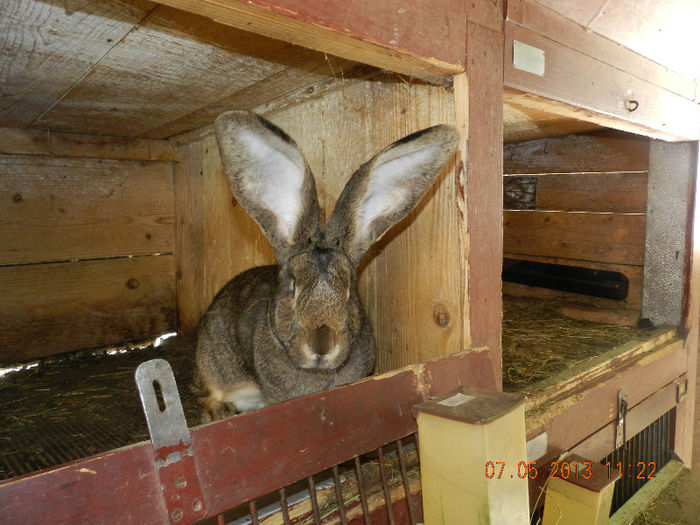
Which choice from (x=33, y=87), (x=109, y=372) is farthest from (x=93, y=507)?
(x=109, y=372)

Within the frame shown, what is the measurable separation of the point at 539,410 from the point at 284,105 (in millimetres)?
2182

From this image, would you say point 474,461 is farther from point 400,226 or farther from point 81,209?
point 81,209

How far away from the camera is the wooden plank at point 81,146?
3.38m

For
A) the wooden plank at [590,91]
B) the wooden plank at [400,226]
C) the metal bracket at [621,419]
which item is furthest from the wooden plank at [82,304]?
the metal bracket at [621,419]

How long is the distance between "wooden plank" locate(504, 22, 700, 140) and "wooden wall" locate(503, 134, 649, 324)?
1.15 metres

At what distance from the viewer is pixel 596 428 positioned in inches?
110

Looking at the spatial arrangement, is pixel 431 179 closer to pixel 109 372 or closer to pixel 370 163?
pixel 370 163

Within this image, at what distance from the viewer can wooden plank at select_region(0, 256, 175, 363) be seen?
346 cm

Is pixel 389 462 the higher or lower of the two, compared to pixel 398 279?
lower

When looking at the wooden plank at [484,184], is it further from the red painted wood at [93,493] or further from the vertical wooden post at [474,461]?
the red painted wood at [93,493]

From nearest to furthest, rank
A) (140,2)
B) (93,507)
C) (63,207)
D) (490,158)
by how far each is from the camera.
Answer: (93,507) → (140,2) → (490,158) → (63,207)

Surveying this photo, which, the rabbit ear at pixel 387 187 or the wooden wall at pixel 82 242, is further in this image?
the wooden wall at pixel 82 242
